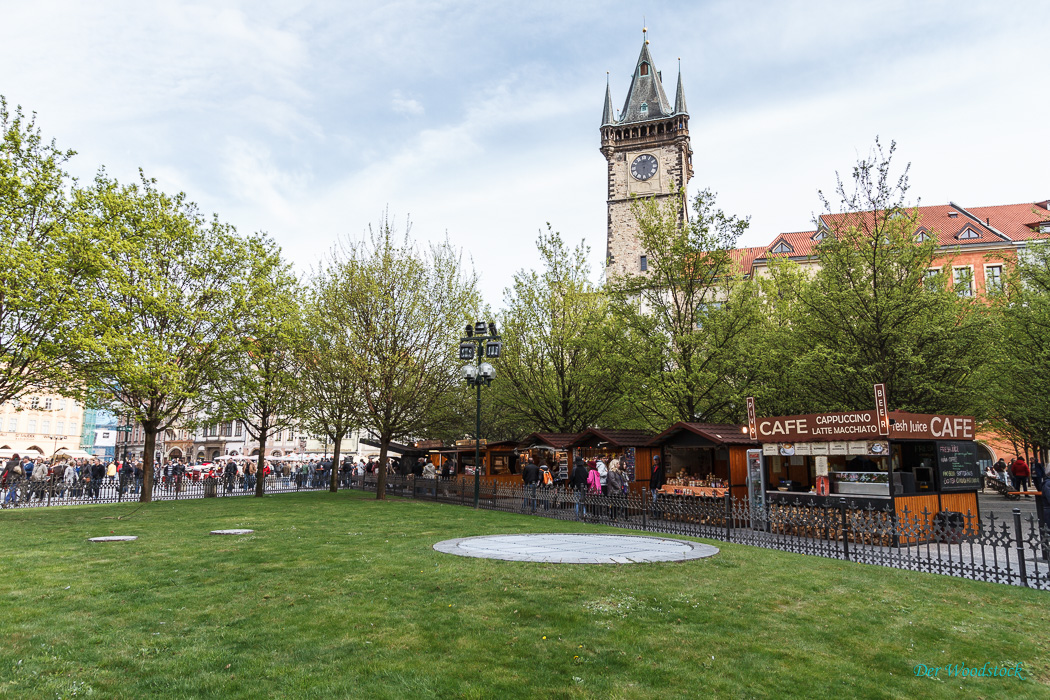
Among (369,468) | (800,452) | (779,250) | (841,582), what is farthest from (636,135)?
(841,582)

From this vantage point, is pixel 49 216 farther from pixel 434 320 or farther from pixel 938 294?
pixel 938 294

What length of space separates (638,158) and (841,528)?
159 feet

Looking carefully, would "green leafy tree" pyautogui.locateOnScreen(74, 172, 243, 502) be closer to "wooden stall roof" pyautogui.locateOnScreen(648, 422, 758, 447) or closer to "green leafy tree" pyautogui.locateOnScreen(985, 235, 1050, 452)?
"wooden stall roof" pyautogui.locateOnScreen(648, 422, 758, 447)

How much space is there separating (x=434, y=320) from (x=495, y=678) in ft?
72.0

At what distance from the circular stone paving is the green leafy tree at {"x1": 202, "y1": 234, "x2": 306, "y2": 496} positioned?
16.6 meters

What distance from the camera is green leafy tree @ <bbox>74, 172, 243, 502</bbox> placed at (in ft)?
67.1

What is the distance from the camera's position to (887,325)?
21906mm

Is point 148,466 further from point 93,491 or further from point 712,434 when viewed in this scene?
point 712,434

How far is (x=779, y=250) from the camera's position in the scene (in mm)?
59219

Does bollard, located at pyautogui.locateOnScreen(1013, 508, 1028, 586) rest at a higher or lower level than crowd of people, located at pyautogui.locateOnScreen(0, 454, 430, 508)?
higher

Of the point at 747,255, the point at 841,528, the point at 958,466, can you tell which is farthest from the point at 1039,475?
the point at 747,255

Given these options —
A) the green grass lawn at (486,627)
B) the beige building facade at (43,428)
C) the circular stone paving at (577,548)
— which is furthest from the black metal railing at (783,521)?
Result: the beige building facade at (43,428)

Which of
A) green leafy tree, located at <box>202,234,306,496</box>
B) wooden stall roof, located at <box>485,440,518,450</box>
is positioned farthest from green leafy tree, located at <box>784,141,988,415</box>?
green leafy tree, located at <box>202,234,306,496</box>

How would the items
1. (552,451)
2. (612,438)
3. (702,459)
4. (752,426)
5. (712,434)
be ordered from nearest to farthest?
1. (752,426)
2. (712,434)
3. (702,459)
4. (612,438)
5. (552,451)
